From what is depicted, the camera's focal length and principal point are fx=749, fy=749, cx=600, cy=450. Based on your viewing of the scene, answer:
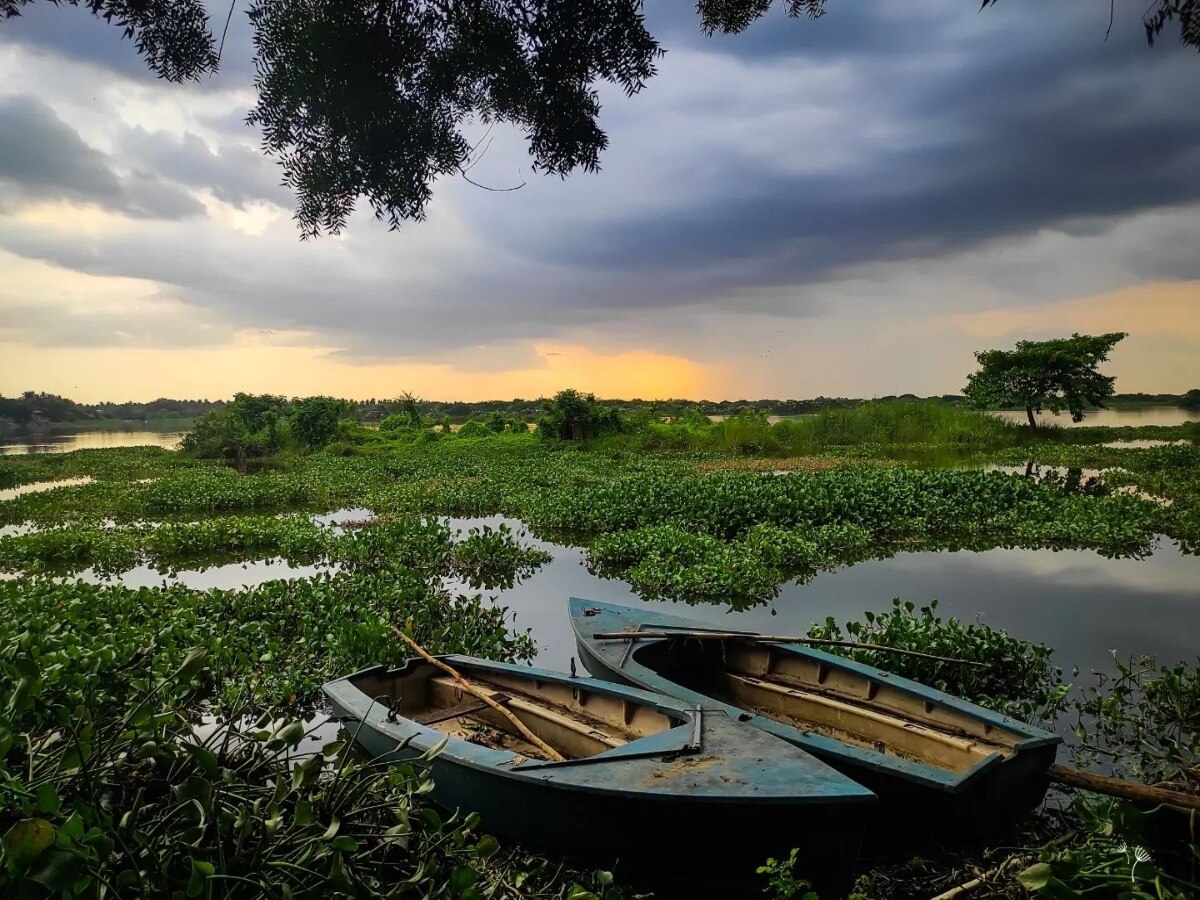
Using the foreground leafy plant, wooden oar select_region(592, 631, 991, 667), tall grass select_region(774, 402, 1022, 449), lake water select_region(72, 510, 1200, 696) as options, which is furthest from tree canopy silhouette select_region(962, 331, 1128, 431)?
the foreground leafy plant

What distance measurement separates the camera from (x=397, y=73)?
4328 millimetres

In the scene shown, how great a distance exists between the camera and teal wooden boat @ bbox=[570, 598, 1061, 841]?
13.1 ft

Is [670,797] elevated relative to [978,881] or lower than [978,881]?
elevated

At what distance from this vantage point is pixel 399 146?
457 cm

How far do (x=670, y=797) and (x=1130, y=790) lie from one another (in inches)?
69.0

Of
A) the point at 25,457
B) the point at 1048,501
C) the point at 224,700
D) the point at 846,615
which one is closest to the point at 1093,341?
the point at 1048,501

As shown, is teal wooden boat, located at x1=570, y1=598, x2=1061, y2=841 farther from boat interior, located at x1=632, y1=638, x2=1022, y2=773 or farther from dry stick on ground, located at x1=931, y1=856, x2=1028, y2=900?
dry stick on ground, located at x1=931, y1=856, x2=1028, y2=900

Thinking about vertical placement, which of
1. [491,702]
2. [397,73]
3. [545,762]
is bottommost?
[491,702]

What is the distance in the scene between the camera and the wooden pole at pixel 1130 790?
220 cm

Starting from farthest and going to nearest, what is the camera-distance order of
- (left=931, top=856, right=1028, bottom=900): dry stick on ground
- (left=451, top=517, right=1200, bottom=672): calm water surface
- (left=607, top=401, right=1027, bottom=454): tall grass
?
1. (left=607, top=401, right=1027, bottom=454): tall grass
2. (left=451, top=517, right=1200, bottom=672): calm water surface
3. (left=931, top=856, right=1028, bottom=900): dry stick on ground

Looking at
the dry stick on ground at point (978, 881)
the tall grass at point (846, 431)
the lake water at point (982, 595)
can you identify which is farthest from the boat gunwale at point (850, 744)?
the tall grass at point (846, 431)

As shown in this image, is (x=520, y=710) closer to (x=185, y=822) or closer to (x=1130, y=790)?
(x=185, y=822)

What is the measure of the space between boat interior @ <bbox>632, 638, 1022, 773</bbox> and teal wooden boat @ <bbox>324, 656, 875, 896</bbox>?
1.04 metres

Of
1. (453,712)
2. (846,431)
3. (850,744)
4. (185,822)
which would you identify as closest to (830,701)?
(850,744)
